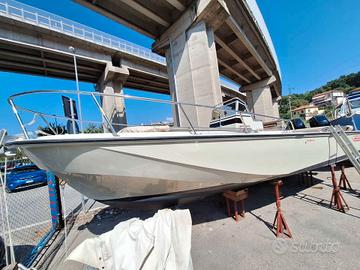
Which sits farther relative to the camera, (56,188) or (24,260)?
(56,188)

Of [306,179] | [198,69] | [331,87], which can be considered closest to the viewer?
[306,179]

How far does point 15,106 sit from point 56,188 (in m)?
1.78

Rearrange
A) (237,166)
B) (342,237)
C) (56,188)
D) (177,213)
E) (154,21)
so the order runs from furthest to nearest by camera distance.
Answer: (154,21) < (56,188) < (237,166) < (342,237) < (177,213)

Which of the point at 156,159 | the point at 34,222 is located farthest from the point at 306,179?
the point at 34,222

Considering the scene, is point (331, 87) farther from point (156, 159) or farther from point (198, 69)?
point (156, 159)

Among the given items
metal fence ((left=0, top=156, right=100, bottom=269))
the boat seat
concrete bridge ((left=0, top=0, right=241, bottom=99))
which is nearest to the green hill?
concrete bridge ((left=0, top=0, right=241, bottom=99))

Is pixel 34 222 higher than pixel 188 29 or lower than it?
lower

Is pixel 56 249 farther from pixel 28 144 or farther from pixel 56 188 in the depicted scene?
pixel 28 144

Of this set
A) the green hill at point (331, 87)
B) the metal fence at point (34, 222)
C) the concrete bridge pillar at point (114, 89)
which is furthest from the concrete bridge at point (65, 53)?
the green hill at point (331, 87)

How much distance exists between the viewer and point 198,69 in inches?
281

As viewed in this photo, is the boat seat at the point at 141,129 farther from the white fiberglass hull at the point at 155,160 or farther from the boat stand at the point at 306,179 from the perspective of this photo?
the boat stand at the point at 306,179

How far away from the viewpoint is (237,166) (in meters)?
2.42

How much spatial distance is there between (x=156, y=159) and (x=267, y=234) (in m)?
1.91

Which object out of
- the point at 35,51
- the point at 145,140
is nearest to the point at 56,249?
the point at 145,140
